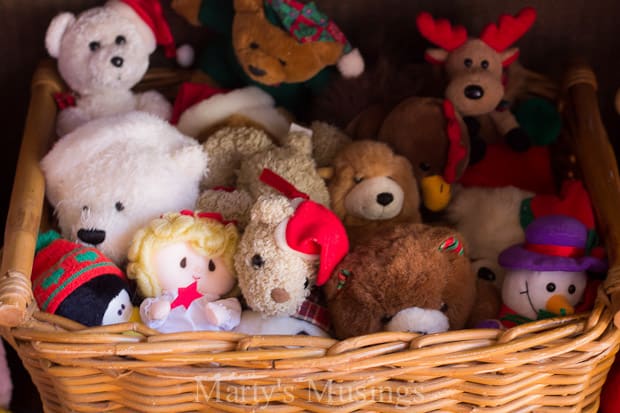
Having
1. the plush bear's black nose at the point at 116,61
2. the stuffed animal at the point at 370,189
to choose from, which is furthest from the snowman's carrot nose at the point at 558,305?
the plush bear's black nose at the point at 116,61

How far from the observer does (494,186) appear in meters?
1.13

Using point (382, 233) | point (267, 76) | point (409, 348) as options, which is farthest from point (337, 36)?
point (409, 348)

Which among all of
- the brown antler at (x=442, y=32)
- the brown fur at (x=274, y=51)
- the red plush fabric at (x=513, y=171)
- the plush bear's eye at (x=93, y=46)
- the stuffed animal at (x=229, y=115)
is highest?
the brown antler at (x=442, y=32)

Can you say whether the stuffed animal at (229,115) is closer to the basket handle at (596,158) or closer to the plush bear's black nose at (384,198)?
the plush bear's black nose at (384,198)

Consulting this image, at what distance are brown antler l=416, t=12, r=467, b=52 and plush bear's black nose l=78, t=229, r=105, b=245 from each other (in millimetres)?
582

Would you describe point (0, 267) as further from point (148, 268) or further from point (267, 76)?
point (267, 76)

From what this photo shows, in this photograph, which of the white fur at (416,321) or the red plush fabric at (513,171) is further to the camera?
the red plush fabric at (513,171)

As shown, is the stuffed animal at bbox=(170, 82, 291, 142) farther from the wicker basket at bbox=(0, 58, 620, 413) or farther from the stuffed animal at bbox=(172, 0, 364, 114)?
the wicker basket at bbox=(0, 58, 620, 413)

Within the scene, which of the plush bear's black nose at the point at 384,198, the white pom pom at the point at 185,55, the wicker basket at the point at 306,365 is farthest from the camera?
the white pom pom at the point at 185,55

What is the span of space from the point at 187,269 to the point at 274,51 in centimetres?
38

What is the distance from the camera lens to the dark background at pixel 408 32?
1.24m

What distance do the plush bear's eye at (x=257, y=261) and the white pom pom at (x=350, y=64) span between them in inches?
15.9

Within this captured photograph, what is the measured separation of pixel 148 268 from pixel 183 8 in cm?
51

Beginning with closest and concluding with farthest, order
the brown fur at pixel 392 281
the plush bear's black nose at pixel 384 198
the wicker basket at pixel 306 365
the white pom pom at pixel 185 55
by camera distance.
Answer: the wicker basket at pixel 306 365 < the brown fur at pixel 392 281 < the plush bear's black nose at pixel 384 198 < the white pom pom at pixel 185 55
